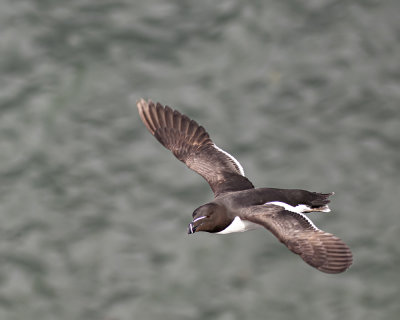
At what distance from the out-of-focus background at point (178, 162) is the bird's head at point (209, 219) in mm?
3336

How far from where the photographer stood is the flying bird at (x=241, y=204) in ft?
43.9

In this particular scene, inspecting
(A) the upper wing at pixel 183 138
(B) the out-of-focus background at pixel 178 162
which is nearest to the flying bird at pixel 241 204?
(A) the upper wing at pixel 183 138

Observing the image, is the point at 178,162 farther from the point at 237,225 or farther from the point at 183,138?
the point at 237,225

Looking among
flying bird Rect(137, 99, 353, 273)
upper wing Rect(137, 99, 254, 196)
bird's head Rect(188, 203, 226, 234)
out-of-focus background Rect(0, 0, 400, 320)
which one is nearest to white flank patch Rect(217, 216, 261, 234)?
flying bird Rect(137, 99, 353, 273)

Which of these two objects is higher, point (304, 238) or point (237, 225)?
point (237, 225)

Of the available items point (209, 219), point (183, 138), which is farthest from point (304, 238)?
point (183, 138)

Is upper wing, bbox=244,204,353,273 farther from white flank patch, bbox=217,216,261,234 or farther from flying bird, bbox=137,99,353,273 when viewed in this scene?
white flank patch, bbox=217,216,261,234

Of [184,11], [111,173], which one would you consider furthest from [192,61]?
[111,173]

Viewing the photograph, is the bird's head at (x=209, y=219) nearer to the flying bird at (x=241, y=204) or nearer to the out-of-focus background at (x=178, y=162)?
the flying bird at (x=241, y=204)

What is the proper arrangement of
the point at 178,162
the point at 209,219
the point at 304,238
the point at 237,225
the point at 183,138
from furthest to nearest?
the point at 178,162
the point at 183,138
the point at 237,225
the point at 209,219
the point at 304,238

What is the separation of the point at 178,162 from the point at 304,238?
18.6 ft

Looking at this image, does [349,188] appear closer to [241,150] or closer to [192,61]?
[241,150]

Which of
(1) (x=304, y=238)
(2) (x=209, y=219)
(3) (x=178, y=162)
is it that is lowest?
(1) (x=304, y=238)

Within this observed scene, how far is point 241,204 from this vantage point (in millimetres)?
14438
